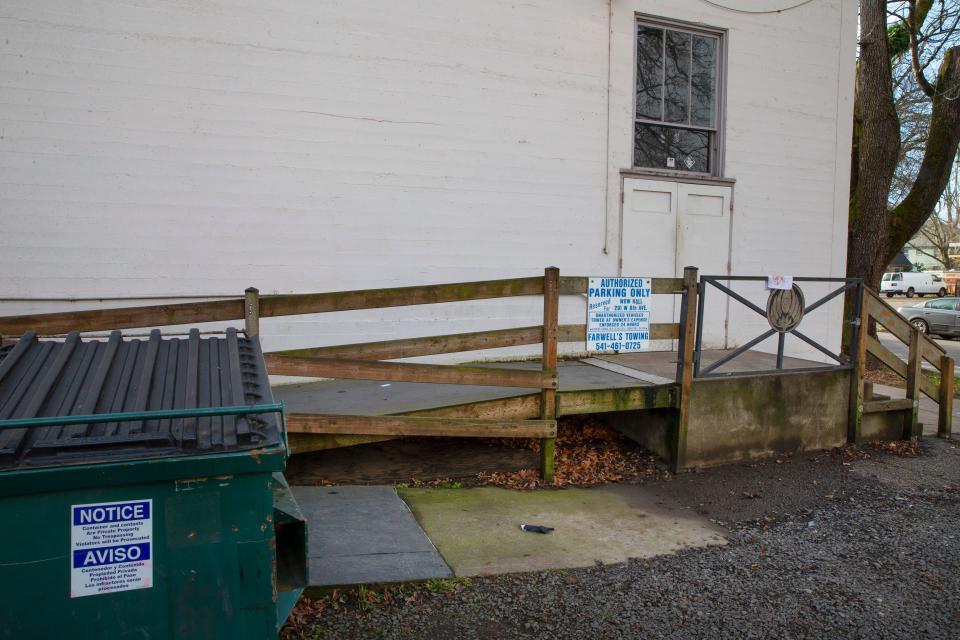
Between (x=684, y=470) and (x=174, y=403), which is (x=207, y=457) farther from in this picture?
(x=684, y=470)

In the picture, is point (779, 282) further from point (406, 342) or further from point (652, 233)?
point (406, 342)

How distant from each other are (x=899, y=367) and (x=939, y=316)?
20293mm

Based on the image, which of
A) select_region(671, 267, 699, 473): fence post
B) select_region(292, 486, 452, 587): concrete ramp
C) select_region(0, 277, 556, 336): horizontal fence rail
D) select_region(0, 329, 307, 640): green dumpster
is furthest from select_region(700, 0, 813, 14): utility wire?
select_region(0, 329, 307, 640): green dumpster

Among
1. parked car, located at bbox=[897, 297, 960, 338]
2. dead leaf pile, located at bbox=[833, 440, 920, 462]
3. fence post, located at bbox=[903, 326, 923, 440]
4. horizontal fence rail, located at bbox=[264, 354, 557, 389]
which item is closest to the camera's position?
horizontal fence rail, located at bbox=[264, 354, 557, 389]

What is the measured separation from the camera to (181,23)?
6.35 metres

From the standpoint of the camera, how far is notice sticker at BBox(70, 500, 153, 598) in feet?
6.79

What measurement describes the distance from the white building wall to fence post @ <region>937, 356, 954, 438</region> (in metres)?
2.24

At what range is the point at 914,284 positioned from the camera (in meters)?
48.3

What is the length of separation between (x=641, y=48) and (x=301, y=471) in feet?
21.1

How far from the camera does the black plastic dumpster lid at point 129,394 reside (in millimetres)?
2090

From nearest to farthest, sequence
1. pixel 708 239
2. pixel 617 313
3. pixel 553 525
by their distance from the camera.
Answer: pixel 553 525 < pixel 617 313 < pixel 708 239

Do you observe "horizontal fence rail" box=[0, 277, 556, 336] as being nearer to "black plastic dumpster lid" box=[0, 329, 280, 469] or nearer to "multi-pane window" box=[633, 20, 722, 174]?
"black plastic dumpster lid" box=[0, 329, 280, 469]

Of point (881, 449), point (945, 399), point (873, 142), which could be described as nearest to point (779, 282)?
point (881, 449)

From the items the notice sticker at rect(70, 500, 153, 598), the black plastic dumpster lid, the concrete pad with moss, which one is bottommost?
the concrete pad with moss
